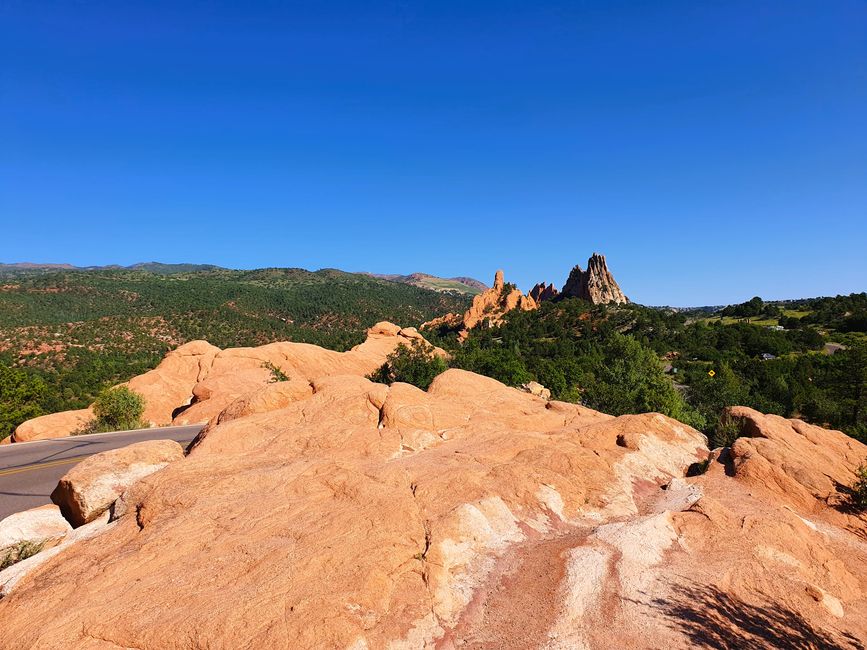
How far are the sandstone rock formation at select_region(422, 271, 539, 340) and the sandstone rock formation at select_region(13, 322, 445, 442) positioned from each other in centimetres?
6230

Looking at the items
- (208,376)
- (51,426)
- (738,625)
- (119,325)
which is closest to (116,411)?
(51,426)

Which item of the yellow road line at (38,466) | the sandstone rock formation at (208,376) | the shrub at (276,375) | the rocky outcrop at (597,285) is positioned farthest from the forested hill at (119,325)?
the rocky outcrop at (597,285)

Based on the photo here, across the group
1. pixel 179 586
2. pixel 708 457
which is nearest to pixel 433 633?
pixel 179 586

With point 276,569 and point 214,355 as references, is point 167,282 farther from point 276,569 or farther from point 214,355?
point 276,569

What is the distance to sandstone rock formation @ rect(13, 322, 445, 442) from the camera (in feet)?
113

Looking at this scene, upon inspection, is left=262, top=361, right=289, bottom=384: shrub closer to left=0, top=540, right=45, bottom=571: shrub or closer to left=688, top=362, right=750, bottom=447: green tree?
left=0, top=540, right=45, bottom=571: shrub

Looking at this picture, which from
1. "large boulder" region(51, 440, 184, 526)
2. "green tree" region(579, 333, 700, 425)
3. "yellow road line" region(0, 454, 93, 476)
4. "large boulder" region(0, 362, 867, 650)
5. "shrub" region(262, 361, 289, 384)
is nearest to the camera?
"large boulder" region(0, 362, 867, 650)

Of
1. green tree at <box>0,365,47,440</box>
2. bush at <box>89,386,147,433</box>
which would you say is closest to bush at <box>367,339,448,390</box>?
bush at <box>89,386,147,433</box>

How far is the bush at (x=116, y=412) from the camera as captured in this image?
33312 millimetres

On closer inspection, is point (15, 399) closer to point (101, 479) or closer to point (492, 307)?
point (101, 479)

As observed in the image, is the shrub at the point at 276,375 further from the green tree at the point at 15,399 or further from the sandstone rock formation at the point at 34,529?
the sandstone rock formation at the point at 34,529

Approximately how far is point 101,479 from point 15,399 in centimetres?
3904

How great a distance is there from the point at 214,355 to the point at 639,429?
165 ft

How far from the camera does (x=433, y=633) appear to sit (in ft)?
26.0
